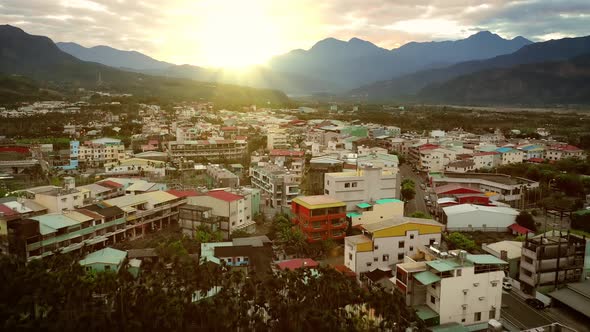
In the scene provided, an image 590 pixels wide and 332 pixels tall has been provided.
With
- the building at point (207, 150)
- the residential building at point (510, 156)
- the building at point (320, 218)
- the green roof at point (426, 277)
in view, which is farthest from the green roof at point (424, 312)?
the residential building at point (510, 156)

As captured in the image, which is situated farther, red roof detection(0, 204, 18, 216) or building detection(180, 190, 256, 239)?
building detection(180, 190, 256, 239)

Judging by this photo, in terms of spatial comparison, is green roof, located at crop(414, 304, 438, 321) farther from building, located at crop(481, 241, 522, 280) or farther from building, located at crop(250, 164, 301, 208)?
building, located at crop(250, 164, 301, 208)

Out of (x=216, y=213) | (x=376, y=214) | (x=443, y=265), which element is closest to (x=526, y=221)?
(x=376, y=214)

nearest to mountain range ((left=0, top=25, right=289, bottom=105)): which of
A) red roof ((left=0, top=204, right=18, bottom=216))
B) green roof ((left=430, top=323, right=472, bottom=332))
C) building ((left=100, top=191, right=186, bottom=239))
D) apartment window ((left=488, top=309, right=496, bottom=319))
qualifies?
building ((left=100, top=191, right=186, bottom=239))

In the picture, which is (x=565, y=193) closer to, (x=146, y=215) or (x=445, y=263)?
(x=445, y=263)

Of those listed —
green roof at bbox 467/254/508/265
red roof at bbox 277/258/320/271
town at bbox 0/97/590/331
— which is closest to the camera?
town at bbox 0/97/590/331

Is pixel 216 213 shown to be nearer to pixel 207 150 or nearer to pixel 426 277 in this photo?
pixel 426 277

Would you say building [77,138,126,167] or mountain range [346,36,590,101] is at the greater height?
mountain range [346,36,590,101]
